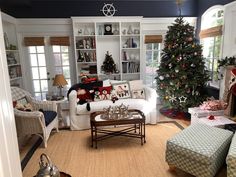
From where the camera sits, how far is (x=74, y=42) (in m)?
4.65

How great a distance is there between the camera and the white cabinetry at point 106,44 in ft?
15.4

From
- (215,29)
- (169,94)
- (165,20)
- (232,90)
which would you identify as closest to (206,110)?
(232,90)

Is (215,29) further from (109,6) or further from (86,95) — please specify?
(86,95)

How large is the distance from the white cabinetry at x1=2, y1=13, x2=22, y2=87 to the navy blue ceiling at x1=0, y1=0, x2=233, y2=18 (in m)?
0.36

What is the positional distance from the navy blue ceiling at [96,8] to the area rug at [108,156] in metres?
3.02

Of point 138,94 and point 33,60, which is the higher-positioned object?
point 33,60

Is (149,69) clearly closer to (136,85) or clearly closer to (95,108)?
(136,85)

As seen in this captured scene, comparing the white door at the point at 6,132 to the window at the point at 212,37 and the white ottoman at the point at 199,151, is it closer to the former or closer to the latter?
the white ottoman at the point at 199,151

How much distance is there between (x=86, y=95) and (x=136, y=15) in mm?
2533

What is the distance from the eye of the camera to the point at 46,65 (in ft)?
16.1

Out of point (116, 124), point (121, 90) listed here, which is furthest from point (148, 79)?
point (116, 124)

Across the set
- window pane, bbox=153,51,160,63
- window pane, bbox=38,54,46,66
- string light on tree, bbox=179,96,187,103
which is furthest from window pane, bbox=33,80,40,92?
string light on tree, bbox=179,96,187,103

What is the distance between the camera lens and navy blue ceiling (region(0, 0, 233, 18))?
4.59m

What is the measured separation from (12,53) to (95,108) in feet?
8.14
